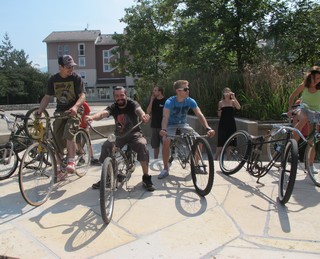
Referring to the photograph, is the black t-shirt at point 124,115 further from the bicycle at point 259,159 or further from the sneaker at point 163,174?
the bicycle at point 259,159

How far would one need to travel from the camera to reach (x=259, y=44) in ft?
43.2

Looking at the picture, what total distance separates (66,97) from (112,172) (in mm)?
1718

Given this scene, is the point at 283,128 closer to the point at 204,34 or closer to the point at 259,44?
the point at 204,34

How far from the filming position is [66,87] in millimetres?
5320

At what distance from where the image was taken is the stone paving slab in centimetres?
338

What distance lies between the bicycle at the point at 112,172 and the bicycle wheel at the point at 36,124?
39.3 inches

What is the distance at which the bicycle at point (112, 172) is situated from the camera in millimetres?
3820

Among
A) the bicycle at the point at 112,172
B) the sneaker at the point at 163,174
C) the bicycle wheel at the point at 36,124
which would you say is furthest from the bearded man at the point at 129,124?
the bicycle wheel at the point at 36,124

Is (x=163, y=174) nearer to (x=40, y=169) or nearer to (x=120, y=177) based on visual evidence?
(x=120, y=177)

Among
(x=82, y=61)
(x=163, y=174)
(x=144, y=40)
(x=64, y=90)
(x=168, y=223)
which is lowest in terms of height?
(x=168, y=223)

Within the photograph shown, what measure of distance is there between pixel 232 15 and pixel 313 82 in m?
7.16

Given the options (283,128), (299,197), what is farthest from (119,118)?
(299,197)

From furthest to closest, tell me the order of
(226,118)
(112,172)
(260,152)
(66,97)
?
(226,118) → (66,97) → (260,152) → (112,172)

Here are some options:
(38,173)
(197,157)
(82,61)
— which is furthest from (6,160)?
(82,61)
